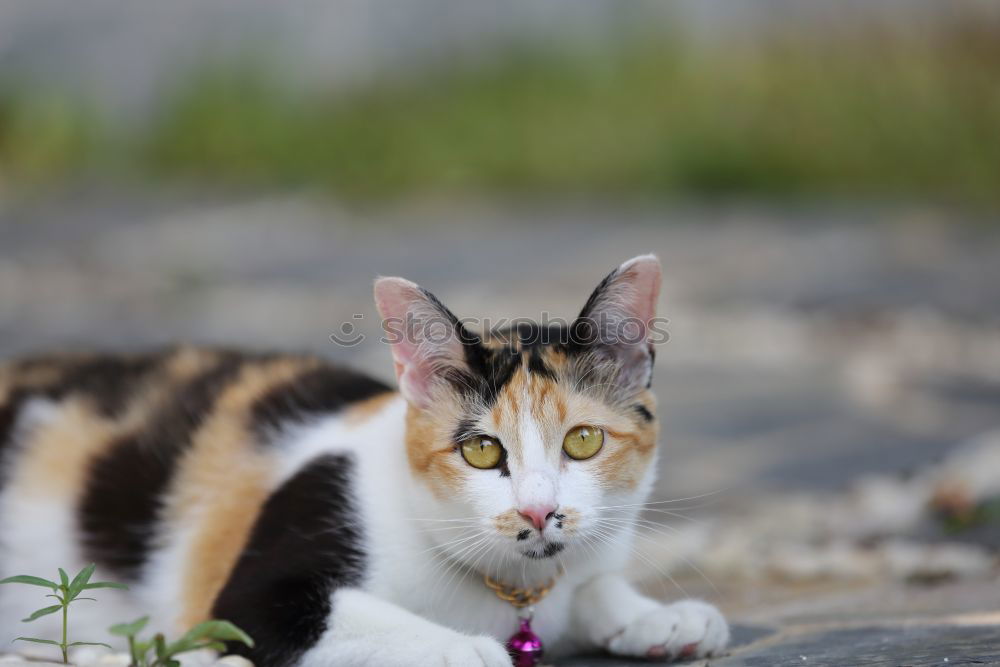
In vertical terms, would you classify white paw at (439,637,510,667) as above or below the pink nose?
below

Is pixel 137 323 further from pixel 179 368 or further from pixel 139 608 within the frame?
pixel 139 608

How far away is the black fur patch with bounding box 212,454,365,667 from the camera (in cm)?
209

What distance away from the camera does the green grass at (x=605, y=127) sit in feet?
27.1

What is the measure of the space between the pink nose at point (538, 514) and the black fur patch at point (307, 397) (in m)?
0.83

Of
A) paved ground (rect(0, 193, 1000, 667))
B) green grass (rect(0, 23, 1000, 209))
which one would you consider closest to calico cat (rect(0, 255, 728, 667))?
paved ground (rect(0, 193, 1000, 667))

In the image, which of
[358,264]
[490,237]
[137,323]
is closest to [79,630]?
[137,323]

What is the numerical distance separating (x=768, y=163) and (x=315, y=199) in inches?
126

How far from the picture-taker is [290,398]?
8.86 ft

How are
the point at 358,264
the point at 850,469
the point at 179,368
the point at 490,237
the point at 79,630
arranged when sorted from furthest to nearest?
the point at 490,237, the point at 358,264, the point at 850,469, the point at 179,368, the point at 79,630

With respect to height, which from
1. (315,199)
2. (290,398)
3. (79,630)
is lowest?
(79,630)

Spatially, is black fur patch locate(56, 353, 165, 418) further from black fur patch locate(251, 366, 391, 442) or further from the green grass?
the green grass

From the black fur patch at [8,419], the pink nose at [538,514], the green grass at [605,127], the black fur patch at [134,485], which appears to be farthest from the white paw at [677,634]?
the green grass at [605,127]

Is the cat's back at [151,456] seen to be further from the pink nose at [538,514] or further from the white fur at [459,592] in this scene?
the pink nose at [538,514]

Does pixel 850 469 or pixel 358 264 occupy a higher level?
pixel 358 264
